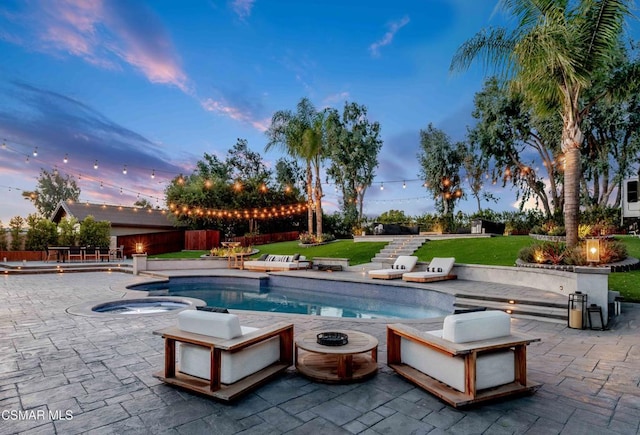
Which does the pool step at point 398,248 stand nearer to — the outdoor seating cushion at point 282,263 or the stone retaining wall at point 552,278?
the outdoor seating cushion at point 282,263

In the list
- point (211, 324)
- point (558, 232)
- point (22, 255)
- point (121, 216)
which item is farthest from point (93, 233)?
point (558, 232)

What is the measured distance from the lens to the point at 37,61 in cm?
1469

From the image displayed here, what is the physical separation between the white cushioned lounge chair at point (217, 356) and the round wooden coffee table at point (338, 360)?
0.34 m

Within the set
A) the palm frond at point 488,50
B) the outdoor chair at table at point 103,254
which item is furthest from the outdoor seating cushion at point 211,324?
the outdoor chair at table at point 103,254

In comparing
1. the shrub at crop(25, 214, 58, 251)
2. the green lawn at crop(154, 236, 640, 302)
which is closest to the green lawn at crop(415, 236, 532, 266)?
the green lawn at crop(154, 236, 640, 302)

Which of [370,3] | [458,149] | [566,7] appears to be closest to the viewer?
[566,7]

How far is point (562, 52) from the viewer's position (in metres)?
7.56

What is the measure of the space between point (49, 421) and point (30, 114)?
1915 cm

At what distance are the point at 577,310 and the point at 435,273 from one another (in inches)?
188

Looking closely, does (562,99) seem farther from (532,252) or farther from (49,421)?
(49,421)

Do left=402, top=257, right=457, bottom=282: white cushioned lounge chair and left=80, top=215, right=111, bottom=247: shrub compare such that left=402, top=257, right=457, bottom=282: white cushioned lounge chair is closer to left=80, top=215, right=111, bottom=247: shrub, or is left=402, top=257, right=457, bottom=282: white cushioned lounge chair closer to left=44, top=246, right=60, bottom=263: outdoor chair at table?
left=80, top=215, right=111, bottom=247: shrub

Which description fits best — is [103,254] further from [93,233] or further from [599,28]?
[599,28]

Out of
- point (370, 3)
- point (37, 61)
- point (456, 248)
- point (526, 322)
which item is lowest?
point (526, 322)

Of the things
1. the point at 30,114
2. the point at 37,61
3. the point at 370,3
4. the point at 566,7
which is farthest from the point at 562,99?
the point at 30,114
